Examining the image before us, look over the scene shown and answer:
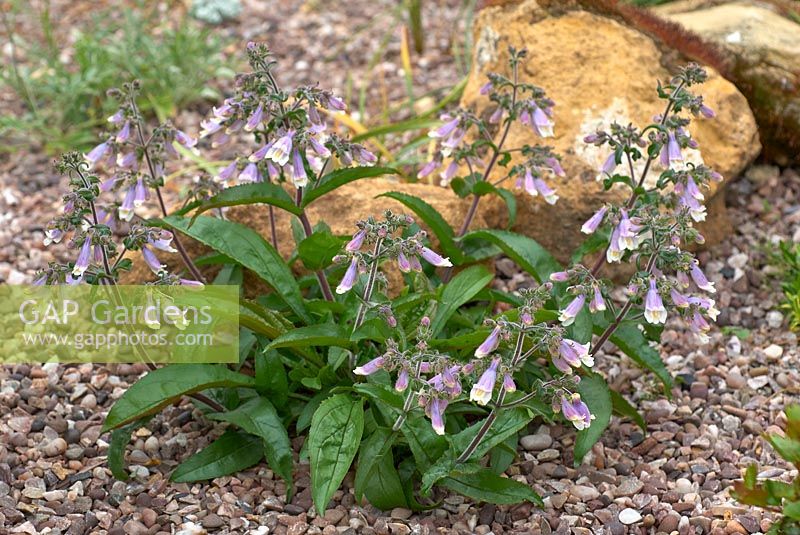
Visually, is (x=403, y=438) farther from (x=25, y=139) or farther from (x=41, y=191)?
(x=25, y=139)

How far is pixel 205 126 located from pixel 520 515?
1897 mm

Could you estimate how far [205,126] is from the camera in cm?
389

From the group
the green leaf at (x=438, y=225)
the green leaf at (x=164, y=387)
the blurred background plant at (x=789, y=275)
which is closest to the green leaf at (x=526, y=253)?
the green leaf at (x=438, y=225)

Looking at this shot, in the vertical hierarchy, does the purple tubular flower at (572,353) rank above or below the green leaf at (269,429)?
above

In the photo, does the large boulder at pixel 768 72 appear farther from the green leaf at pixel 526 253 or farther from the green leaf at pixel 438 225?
the green leaf at pixel 438 225

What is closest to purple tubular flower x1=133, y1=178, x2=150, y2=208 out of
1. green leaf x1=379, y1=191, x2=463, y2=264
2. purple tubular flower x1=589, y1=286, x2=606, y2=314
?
green leaf x1=379, y1=191, x2=463, y2=264

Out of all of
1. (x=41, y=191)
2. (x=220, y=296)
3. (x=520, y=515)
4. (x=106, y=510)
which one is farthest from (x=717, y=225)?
(x=41, y=191)

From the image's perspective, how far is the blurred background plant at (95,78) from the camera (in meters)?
6.18

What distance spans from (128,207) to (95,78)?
2.93 metres

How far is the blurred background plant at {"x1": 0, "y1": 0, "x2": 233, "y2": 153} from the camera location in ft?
20.3

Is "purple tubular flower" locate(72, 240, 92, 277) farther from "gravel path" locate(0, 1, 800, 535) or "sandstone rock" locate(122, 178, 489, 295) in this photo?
"sandstone rock" locate(122, 178, 489, 295)

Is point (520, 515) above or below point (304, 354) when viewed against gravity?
below

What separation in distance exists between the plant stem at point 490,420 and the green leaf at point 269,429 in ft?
2.06

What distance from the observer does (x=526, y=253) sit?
398 cm
